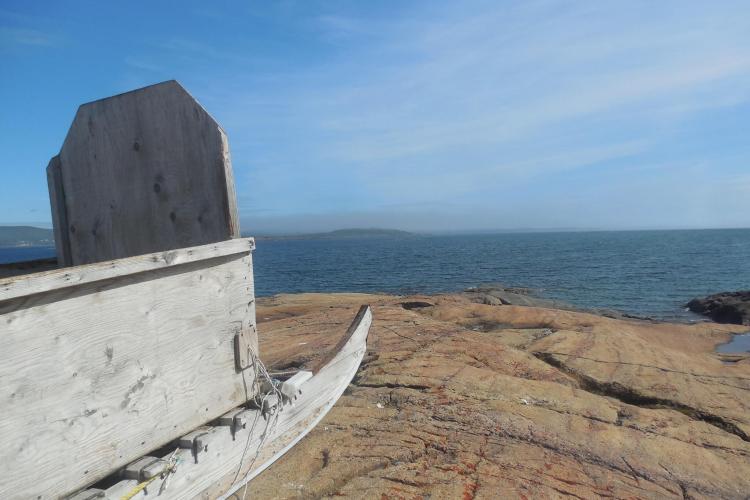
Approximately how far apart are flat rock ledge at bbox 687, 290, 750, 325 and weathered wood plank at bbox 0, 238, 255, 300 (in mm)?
20128

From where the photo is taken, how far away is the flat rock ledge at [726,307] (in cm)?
1762

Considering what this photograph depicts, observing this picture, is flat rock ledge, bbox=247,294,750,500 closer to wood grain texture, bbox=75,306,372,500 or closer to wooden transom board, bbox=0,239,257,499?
wood grain texture, bbox=75,306,372,500

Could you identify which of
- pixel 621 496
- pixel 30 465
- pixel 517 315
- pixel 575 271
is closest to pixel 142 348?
pixel 30 465

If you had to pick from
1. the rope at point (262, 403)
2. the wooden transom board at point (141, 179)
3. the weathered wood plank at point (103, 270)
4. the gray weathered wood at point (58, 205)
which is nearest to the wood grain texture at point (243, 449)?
the rope at point (262, 403)

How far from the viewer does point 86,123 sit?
3.07m

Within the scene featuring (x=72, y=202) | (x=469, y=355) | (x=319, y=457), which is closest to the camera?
(x=72, y=202)

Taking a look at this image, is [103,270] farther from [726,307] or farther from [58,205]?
[726,307]

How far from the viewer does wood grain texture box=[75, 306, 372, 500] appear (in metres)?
2.23

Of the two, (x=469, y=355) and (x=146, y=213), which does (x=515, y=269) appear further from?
(x=146, y=213)

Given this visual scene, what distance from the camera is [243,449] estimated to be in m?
2.73

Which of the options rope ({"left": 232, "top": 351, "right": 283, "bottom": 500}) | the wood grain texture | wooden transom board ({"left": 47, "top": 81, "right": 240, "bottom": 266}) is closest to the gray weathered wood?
wooden transom board ({"left": 47, "top": 81, "right": 240, "bottom": 266})

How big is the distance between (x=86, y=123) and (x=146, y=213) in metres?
0.74

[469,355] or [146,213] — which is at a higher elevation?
[146,213]

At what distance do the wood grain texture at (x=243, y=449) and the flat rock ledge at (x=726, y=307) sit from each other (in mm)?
18769
